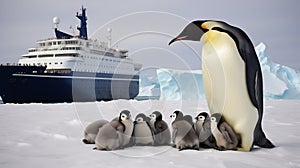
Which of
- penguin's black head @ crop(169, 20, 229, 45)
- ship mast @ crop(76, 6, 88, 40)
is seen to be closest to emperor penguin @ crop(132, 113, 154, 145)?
penguin's black head @ crop(169, 20, 229, 45)

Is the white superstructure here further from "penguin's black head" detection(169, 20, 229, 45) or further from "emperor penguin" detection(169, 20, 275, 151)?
"emperor penguin" detection(169, 20, 275, 151)

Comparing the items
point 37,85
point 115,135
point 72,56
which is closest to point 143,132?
point 115,135

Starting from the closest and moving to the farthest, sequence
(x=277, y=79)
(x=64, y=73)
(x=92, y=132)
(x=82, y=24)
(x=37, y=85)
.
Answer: (x=92, y=132) < (x=37, y=85) < (x=64, y=73) < (x=277, y=79) < (x=82, y=24)

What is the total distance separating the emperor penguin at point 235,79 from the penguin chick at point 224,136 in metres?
0.07

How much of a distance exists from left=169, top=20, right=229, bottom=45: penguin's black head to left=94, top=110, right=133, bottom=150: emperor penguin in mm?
665

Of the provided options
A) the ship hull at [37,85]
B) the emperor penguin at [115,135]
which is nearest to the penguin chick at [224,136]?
the emperor penguin at [115,135]

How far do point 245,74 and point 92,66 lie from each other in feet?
43.2

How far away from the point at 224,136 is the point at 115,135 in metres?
0.72

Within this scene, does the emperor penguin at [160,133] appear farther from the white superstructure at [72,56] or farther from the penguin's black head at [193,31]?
the white superstructure at [72,56]

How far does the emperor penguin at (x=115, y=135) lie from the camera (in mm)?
1868

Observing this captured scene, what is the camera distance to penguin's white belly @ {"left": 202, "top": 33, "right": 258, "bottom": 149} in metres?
1.91

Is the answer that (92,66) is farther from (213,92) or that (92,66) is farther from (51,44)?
(213,92)

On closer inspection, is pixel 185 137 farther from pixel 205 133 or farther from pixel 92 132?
pixel 92 132

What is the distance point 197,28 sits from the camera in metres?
2.08
